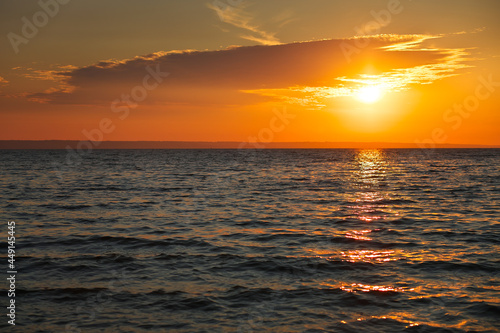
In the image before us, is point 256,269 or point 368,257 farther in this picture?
point 368,257

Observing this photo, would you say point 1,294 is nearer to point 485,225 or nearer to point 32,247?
point 32,247

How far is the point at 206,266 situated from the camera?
52.0ft

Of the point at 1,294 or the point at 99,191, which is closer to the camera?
the point at 1,294

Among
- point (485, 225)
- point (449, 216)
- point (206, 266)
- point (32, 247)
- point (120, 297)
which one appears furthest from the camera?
point (449, 216)

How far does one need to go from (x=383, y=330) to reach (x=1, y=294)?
415 inches

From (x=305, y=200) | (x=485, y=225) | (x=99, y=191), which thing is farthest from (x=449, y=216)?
(x=99, y=191)

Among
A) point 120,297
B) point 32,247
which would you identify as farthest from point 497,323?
point 32,247

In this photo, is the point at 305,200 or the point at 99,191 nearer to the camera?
the point at 305,200

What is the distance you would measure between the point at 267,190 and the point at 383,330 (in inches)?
1333

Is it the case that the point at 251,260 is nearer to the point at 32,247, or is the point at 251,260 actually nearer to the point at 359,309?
the point at 359,309

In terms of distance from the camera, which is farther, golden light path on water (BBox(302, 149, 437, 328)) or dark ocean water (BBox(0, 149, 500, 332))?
golden light path on water (BBox(302, 149, 437, 328))

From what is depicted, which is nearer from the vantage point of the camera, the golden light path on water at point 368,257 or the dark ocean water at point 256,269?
the dark ocean water at point 256,269

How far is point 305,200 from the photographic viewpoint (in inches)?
1388

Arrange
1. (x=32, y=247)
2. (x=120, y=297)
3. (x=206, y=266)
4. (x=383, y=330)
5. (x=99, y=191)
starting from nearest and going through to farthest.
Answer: (x=383, y=330), (x=120, y=297), (x=206, y=266), (x=32, y=247), (x=99, y=191)
